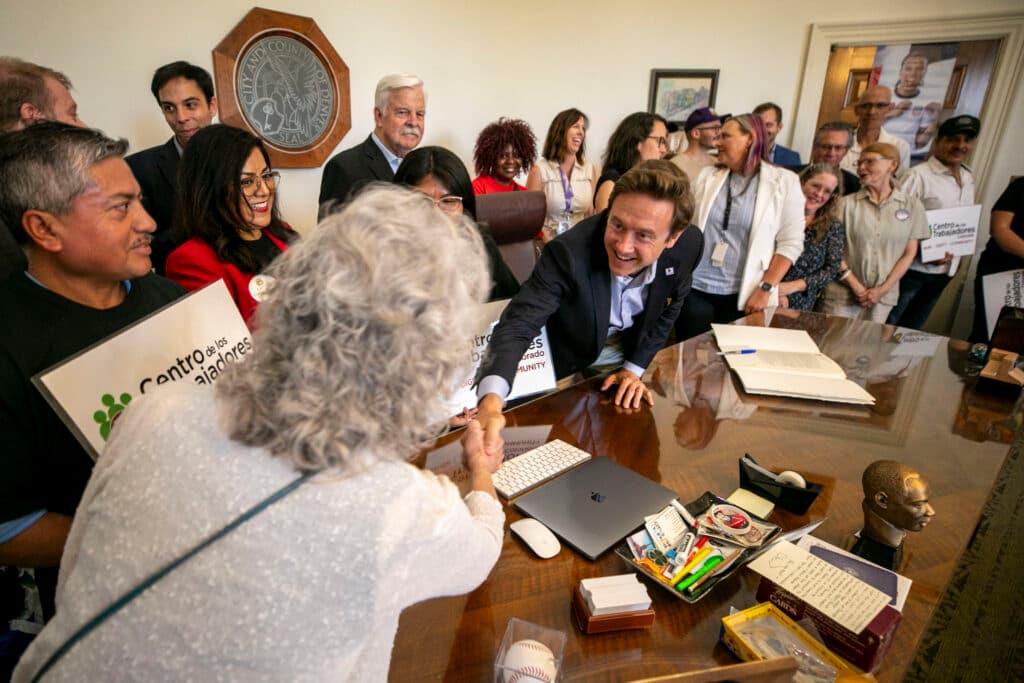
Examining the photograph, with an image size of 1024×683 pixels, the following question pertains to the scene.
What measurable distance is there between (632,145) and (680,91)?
2.05 meters

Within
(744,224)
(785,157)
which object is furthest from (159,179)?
(785,157)

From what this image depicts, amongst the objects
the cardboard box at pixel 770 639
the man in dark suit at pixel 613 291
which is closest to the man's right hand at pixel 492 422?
the man in dark suit at pixel 613 291

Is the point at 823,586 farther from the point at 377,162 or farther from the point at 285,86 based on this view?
the point at 285,86

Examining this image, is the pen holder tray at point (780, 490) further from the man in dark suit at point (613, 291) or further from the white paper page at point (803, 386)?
→ the white paper page at point (803, 386)

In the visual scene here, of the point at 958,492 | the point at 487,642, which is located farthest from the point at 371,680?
the point at 958,492

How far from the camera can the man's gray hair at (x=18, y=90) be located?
1.74 metres

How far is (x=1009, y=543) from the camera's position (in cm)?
211

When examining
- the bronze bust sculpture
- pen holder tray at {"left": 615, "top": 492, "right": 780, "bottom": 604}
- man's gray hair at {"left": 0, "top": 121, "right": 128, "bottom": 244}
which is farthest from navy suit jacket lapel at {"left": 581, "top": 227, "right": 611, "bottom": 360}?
Result: man's gray hair at {"left": 0, "top": 121, "right": 128, "bottom": 244}

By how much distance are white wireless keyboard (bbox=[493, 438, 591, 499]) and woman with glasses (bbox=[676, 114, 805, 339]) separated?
6.22 ft

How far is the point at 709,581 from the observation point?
0.95 m

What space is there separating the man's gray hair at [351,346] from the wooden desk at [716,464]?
42 cm

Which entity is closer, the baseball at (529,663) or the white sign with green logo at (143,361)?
the baseball at (529,663)

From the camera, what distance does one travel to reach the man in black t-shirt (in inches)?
38.5

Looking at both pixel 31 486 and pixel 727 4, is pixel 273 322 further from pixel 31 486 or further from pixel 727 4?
pixel 727 4
